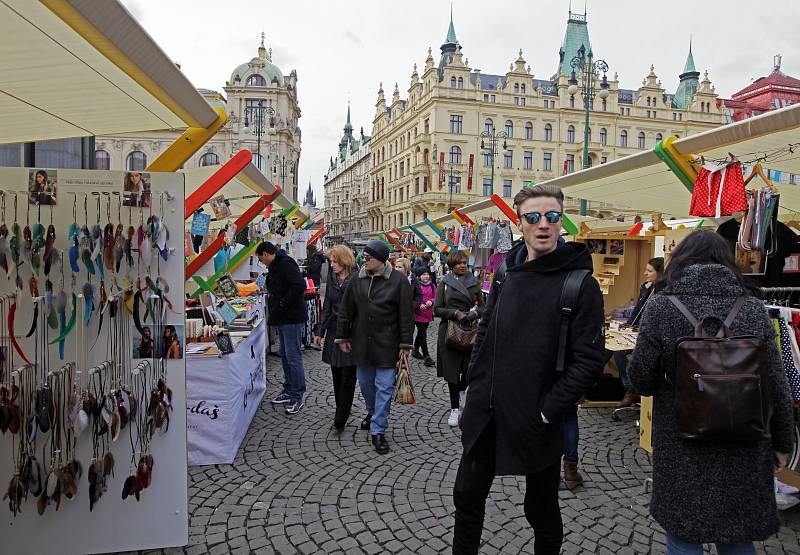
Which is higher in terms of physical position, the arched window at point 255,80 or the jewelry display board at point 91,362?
the arched window at point 255,80

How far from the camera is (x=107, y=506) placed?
260 centimetres

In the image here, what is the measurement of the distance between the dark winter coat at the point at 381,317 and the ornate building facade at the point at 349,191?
191 feet

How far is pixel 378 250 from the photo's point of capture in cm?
409

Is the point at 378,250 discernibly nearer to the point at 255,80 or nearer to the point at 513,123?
the point at 513,123

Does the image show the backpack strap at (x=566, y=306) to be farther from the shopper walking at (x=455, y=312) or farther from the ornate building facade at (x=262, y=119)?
the ornate building facade at (x=262, y=119)

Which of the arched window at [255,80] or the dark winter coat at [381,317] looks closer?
the dark winter coat at [381,317]

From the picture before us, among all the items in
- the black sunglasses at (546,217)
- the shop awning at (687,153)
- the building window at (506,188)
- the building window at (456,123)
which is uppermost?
the building window at (456,123)

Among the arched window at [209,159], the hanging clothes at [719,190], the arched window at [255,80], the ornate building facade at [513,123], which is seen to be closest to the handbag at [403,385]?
the hanging clothes at [719,190]

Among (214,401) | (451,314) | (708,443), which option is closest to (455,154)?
(451,314)

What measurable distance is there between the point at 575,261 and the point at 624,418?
12.3 ft

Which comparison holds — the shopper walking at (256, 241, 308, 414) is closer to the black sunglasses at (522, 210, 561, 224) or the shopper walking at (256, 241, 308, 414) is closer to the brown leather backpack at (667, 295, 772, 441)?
the black sunglasses at (522, 210, 561, 224)

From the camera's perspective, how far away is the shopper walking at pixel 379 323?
4105 millimetres

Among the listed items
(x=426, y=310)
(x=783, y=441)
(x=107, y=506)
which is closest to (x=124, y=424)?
(x=107, y=506)

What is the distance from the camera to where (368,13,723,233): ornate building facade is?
48.1 metres
